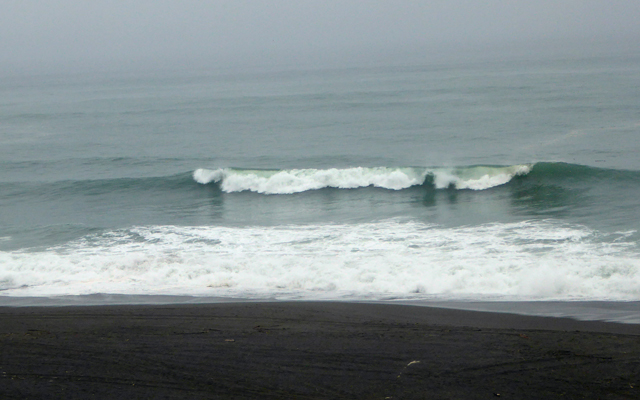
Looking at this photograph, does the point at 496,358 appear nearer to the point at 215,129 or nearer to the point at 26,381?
the point at 26,381

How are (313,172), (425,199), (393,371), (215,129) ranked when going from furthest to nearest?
1. (215,129)
2. (313,172)
3. (425,199)
4. (393,371)

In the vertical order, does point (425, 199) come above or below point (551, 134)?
below

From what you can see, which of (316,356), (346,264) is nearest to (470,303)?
(346,264)

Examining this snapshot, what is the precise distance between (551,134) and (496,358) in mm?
22341

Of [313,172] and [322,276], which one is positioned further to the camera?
[313,172]

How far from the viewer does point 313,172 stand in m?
22.2

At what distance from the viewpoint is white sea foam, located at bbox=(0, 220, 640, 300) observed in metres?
10.9

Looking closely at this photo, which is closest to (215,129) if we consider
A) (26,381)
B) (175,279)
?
(175,279)

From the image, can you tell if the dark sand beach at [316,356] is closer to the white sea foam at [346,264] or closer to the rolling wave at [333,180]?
the white sea foam at [346,264]

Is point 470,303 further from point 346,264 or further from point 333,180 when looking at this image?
point 333,180

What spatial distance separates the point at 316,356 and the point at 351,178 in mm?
14795

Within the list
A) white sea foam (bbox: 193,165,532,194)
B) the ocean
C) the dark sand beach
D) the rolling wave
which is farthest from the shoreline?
white sea foam (bbox: 193,165,532,194)

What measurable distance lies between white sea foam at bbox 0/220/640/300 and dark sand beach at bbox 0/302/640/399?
7.38 ft

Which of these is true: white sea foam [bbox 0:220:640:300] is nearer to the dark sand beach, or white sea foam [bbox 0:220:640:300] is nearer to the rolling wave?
the dark sand beach
